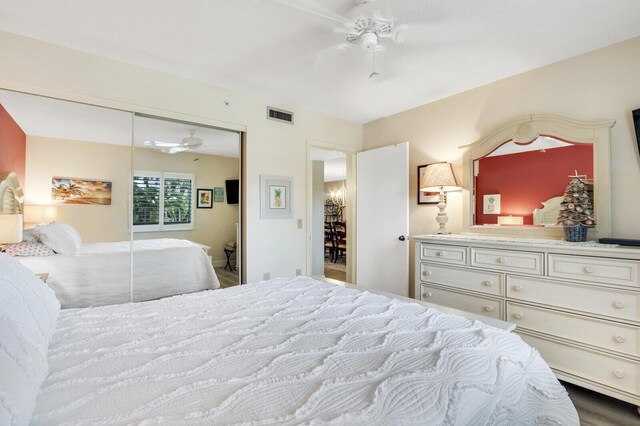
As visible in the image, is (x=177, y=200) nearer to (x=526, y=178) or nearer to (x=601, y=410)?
(x=526, y=178)

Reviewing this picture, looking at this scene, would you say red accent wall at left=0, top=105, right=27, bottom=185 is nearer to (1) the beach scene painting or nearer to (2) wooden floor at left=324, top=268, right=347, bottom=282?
(1) the beach scene painting

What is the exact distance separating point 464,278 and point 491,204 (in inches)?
34.4

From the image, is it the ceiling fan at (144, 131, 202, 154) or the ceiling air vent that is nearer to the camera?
the ceiling fan at (144, 131, 202, 154)

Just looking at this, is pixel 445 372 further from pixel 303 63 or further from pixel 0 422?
pixel 303 63

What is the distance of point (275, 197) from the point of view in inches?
144

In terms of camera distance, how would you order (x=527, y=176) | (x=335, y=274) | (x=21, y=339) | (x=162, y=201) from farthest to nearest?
(x=335, y=274), (x=162, y=201), (x=527, y=176), (x=21, y=339)

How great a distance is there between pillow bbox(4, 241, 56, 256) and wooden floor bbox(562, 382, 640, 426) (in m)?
3.82

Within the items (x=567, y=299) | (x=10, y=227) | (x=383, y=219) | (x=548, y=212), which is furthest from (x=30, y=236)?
(x=548, y=212)

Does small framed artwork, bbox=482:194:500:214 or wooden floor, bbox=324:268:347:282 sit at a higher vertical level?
small framed artwork, bbox=482:194:500:214

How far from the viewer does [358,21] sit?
2.03 meters

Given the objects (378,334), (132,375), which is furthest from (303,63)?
(132,375)

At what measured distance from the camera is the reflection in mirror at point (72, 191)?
230 centimetres

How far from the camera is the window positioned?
2842mm

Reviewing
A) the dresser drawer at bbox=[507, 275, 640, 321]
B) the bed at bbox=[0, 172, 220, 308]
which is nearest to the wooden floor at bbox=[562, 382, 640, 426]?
the dresser drawer at bbox=[507, 275, 640, 321]
